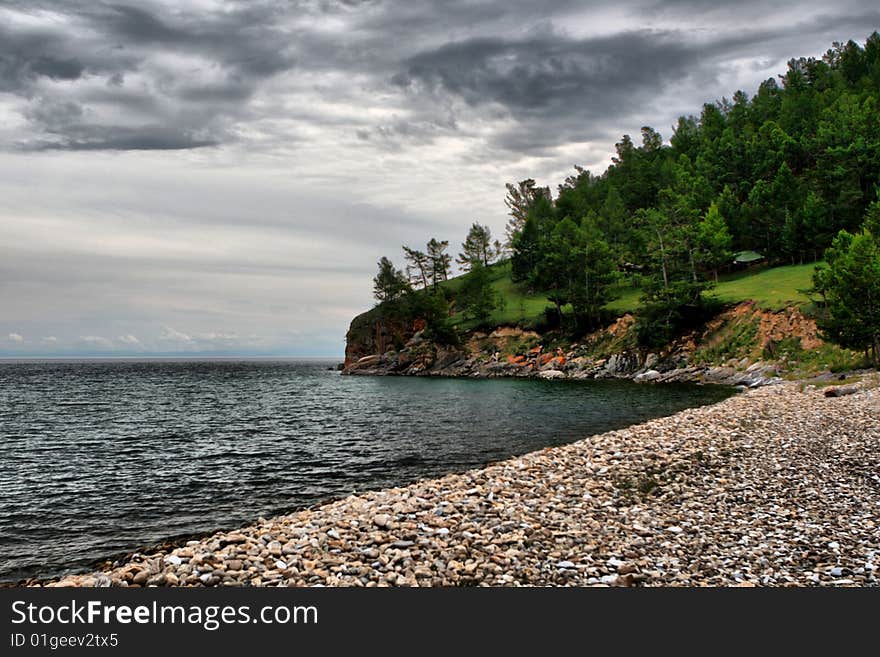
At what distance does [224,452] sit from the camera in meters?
31.2

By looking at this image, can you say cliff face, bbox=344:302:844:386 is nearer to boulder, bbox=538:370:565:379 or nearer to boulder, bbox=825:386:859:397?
boulder, bbox=538:370:565:379

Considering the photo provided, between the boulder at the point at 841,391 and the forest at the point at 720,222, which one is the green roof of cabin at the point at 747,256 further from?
the boulder at the point at 841,391

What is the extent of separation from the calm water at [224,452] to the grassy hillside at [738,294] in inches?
926

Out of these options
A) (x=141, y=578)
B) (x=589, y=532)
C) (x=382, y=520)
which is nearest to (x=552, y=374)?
(x=589, y=532)

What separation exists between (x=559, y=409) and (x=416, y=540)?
3588 centimetres

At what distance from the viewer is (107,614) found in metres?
8.45

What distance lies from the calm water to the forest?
2166cm

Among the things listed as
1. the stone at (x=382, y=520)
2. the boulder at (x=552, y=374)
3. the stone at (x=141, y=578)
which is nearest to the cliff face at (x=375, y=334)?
the boulder at (x=552, y=374)

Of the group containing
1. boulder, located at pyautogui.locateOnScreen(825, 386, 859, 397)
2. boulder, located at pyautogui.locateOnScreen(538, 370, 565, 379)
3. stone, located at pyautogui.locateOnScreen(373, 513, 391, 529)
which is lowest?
boulder, located at pyautogui.locateOnScreen(538, 370, 565, 379)

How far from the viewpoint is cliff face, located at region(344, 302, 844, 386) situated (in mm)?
61688

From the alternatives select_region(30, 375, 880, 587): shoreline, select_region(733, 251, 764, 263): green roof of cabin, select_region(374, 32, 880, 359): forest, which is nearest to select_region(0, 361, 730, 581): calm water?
select_region(30, 375, 880, 587): shoreline

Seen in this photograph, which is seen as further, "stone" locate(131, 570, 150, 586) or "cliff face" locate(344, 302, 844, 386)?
"cliff face" locate(344, 302, 844, 386)

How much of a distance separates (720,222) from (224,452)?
98907 mm

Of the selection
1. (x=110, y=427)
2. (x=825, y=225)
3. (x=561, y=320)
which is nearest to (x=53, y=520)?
(x=110, y=427)
